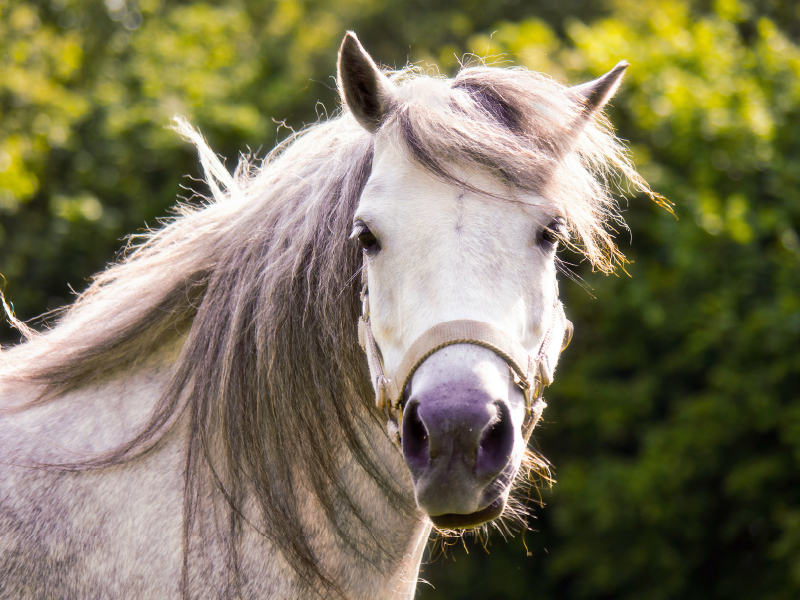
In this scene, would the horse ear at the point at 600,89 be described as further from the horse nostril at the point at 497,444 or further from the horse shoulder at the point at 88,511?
the horse shoulder at the point at 88,511

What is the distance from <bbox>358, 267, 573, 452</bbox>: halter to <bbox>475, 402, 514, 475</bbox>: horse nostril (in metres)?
0.14

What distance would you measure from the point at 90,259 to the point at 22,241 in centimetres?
70

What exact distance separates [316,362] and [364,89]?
28.8 inches

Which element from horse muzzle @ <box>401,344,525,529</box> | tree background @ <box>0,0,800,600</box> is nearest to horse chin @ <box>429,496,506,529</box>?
horse muzzle @ <box>401,344,525,529</box>

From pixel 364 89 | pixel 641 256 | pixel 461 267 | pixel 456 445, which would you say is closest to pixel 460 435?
pixel 456 445

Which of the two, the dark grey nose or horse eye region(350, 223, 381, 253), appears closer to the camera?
the dark grey nose

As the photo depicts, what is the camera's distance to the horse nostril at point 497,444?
1.36m

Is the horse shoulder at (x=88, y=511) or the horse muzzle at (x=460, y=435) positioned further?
the horse shoulder at (x=88, y=511)

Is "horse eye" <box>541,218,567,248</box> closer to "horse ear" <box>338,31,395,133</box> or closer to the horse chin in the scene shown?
"horse ear" <box>338,31,395,133</box>

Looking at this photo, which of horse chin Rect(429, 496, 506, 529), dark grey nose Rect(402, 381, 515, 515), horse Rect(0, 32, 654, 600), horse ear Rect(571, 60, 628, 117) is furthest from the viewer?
horse ear Rect(571, 60, 628, 117)

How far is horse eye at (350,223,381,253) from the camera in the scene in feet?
5.25

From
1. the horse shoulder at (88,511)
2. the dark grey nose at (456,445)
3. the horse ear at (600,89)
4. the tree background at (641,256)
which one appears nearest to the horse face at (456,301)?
the dark grey nose at (456,445)

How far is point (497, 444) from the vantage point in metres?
1.39

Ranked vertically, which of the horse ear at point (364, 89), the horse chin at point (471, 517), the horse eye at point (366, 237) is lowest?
the horse chin at point (471, 517)
